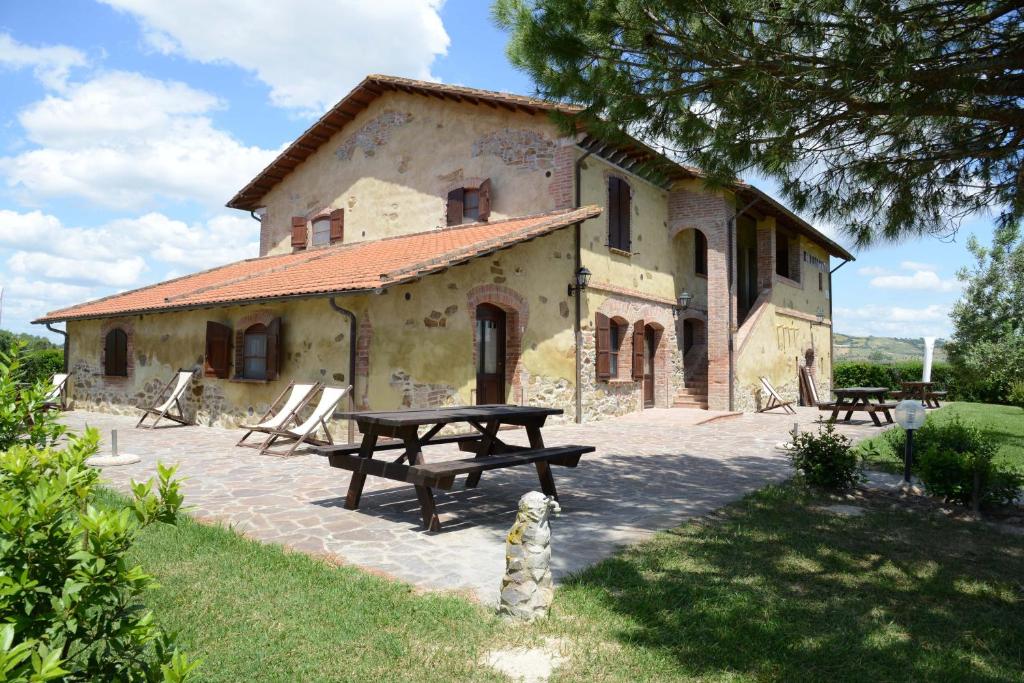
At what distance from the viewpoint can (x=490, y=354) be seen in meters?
11.4

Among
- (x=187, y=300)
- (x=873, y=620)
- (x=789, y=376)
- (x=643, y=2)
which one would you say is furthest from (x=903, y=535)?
(x=789, y=376)

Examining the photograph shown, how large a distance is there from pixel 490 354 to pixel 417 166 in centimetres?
472

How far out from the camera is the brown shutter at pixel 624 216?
13570mm

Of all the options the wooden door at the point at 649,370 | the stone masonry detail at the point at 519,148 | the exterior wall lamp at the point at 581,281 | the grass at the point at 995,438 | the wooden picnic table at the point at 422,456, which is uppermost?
the stone masonry detail at the point at 519,148

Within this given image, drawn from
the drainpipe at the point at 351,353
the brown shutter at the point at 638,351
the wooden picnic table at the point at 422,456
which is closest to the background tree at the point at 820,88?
the wooden picnic table at the point at 422,456

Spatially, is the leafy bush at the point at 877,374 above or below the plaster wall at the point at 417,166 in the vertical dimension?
below

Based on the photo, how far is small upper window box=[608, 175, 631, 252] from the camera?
13234 millimetres

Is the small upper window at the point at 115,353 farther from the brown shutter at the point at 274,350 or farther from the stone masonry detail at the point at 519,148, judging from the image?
the stone masonry detail at the point at 519,148

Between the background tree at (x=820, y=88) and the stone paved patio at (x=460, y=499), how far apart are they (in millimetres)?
2875

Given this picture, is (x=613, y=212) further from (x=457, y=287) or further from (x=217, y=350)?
(x=217, y=350)

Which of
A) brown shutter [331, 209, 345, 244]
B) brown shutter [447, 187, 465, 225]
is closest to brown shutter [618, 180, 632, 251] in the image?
brown shutter [447, 187, 465, 225]

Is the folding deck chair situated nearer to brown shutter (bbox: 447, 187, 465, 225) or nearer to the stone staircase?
brown shutter (bbox: 447, 187, 465, 225)

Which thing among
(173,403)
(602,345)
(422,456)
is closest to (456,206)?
(602,345)

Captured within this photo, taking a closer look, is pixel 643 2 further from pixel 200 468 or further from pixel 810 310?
pixel 810 310
